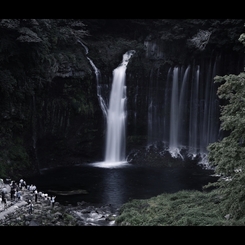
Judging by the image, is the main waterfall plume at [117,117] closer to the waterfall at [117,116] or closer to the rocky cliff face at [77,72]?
the waterfall at [117,116]

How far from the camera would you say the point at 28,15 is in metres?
3.86

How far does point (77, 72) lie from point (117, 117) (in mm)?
6818

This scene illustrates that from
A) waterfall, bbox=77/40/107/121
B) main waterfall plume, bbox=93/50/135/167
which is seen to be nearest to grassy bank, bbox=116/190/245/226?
main waterfall plume, bbox=93/50/135/167

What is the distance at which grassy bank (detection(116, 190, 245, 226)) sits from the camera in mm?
16969

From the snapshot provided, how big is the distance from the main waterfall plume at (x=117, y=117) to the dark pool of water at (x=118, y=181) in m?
3.35

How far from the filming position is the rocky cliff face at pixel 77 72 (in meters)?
31.8

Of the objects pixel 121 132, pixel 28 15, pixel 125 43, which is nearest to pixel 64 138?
pixel 121 132

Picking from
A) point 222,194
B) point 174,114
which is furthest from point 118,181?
point 222,194

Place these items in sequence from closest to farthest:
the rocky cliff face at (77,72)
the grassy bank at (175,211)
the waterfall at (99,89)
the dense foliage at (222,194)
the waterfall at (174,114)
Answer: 1. the dense foliage at (222,194)
2. the grassy bank at (175,211)
3. the rocky cliff face at (77,72)
4. the waterfall at (99,89)
5. the waterfall at (174,114)

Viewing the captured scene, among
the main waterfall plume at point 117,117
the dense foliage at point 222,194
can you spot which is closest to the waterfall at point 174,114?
the main waterfall plume at point 117,117

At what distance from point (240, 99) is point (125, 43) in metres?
30.7

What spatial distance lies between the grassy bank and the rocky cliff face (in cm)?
1308

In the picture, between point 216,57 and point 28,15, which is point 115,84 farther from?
point 28,15

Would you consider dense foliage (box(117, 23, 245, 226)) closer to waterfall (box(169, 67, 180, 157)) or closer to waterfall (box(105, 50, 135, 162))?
waterfall (box(105, 50, 135, 162))
